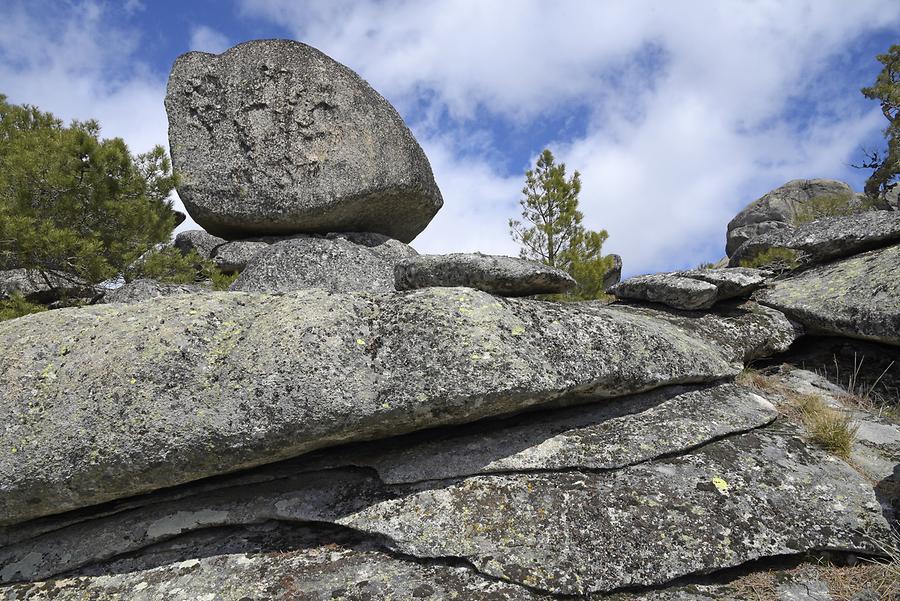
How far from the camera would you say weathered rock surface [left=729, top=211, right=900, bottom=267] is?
8336mm

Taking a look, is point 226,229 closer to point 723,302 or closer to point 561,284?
point 561,284

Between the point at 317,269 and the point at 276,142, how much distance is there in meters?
2.90

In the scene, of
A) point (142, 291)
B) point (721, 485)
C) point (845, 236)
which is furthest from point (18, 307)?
point (845, 236)

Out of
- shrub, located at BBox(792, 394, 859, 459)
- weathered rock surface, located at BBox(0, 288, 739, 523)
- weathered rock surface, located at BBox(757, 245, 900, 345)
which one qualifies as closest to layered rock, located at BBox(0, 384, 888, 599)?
shrub, located at BBox(792, 394, 859, 459)

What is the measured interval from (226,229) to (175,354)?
7715 millimetres

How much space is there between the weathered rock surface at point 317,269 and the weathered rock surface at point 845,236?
667 cm

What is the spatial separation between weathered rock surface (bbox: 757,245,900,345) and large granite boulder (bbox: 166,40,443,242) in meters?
7.04

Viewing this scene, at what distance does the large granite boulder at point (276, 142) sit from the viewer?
11141mm

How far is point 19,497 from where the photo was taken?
4.80 m

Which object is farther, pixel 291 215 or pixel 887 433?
pixel 291 215

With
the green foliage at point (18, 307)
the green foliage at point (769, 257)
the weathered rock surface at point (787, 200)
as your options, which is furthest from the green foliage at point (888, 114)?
the green foliage at point (18, 307)

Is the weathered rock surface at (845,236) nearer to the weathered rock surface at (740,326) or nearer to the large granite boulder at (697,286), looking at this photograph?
the large granite boulder at (697,286)

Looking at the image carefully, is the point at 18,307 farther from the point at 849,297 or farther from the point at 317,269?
the point at 849,297

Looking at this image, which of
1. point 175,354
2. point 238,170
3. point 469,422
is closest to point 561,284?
point 469,422
